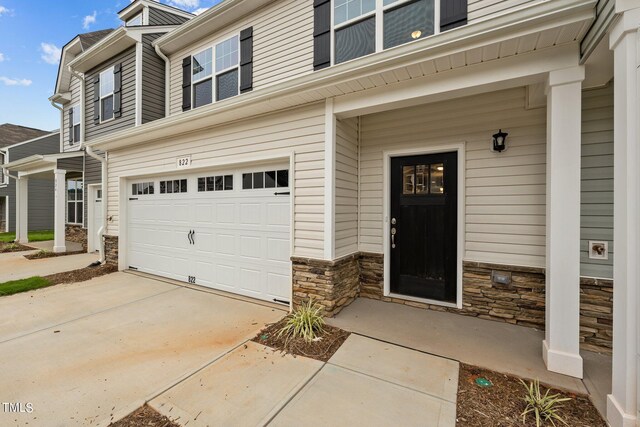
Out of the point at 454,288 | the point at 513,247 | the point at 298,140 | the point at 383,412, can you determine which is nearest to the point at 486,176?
the point at 513,247

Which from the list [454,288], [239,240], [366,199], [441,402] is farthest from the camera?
[239,240]

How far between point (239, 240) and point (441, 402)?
3420 mm

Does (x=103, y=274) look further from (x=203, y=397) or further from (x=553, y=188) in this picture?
(x=553, y=188)

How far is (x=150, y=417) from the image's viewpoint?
187 centimetres

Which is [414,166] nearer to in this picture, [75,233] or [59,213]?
[59,213]

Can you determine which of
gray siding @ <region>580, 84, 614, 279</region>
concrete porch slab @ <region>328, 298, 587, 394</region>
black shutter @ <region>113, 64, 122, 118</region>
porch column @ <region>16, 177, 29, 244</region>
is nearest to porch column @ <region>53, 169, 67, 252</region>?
black shutter @ <region>113, 64, 122, 118</region>

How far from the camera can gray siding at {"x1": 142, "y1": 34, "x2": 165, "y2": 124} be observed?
6480 mm

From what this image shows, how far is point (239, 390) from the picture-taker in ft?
7.02

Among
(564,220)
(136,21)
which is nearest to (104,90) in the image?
(136,21)

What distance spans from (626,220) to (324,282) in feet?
8.92

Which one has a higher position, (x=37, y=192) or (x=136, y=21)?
(x=136, y=21)

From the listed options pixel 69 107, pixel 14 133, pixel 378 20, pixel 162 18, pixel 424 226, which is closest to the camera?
pixel 424 226

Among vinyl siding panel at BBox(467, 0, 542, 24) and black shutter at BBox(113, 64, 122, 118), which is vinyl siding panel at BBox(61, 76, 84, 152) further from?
vinyl siding panel at BBox(467, 0, 542, 24)

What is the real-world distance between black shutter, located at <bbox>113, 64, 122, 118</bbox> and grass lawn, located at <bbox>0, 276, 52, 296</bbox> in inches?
170
